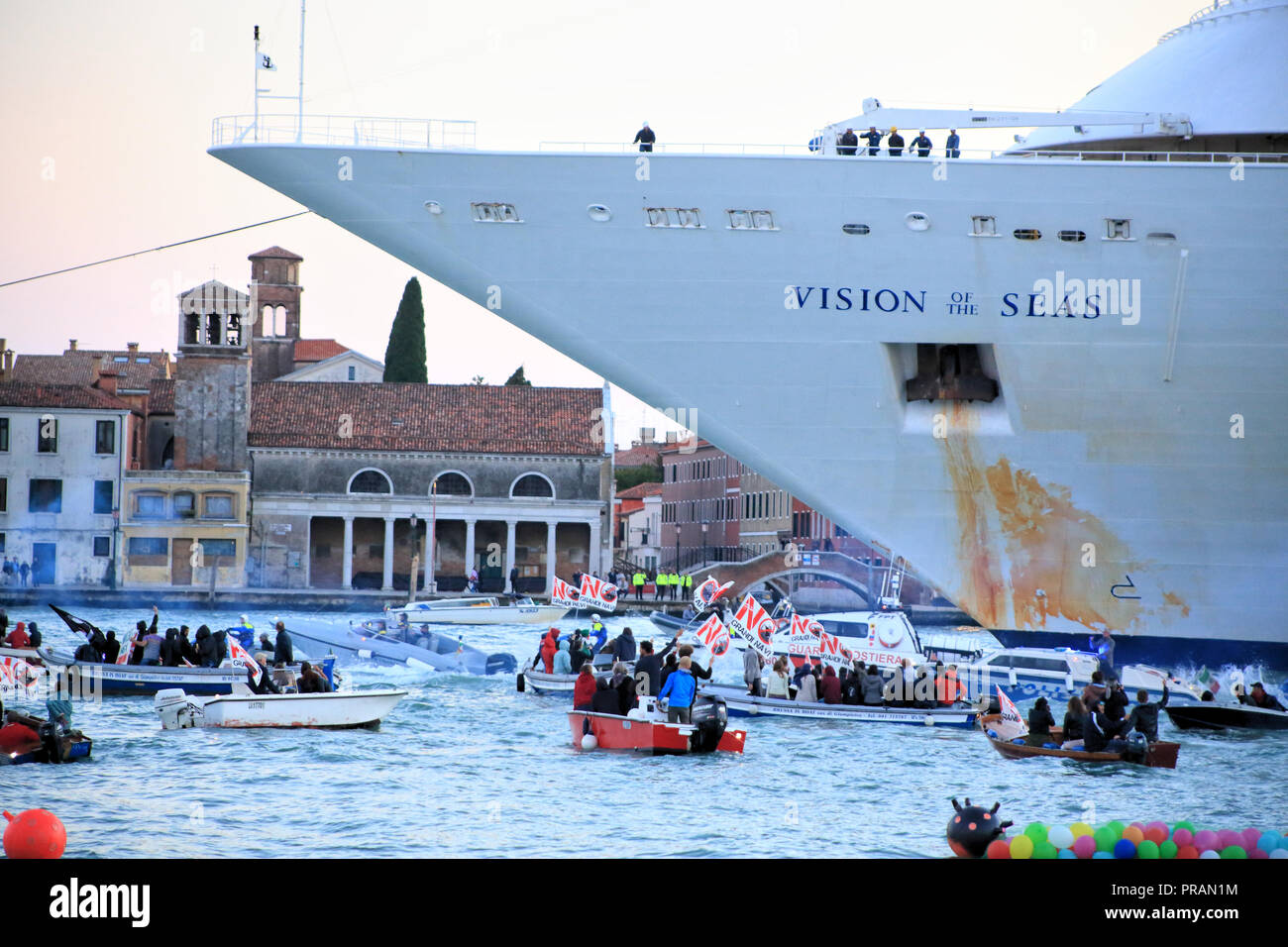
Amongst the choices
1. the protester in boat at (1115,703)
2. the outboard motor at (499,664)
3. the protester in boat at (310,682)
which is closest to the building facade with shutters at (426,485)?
the outboard motor at (499,664)

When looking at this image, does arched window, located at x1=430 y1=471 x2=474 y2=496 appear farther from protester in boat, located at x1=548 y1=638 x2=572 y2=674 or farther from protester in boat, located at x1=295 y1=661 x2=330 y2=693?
protester in boat, located at x1=295 y1=661 x2=330 y2=693

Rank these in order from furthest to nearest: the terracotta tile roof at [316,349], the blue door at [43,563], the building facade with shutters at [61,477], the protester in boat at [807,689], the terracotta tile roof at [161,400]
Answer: the terracotta tile roof at [316,349], the terracotta tile roof at [161,400], the building facade with shutters at [61,477], the blue door at [43,563], the protester in boat at [807,689]

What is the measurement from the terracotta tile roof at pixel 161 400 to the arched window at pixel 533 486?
14.9 metres

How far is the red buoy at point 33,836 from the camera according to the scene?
335 inches

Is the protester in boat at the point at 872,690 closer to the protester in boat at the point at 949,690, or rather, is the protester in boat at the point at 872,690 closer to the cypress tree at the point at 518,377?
the protester in boat at the point at 949,690

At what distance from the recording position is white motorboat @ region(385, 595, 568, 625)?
4650cm

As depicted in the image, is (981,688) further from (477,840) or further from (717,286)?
(477,840)

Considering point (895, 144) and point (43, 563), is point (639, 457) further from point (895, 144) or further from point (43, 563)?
point (895, 144)

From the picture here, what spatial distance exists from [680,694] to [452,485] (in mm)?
45255

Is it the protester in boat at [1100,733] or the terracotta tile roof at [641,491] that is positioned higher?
the terracotta tile roof at [641,491]

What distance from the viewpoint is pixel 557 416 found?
62500mm

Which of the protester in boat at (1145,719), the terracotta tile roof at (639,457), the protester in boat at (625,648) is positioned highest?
the terracotta tile roof at (639,457)
